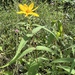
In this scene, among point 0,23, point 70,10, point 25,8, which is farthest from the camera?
point 70,10

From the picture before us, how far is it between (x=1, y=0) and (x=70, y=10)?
3.10ft

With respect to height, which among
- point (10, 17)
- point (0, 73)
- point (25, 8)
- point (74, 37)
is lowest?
point (0, 73)

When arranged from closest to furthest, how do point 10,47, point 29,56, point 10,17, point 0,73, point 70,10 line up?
point 0,73 → point 29,56 → point 10,47 → point 10,17 → point 70,10

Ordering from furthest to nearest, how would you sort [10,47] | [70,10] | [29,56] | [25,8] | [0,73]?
1. [70,10]
2. [10,47]
3. [29,56]
4. [0,73]
5. [25,8]

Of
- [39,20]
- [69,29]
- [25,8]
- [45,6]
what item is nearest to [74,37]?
[69,29]

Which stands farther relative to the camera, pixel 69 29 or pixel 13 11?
pixel 13 11

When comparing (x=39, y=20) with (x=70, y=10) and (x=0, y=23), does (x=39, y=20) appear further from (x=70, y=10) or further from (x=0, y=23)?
(x=70, y=10)

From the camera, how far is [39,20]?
275 cm

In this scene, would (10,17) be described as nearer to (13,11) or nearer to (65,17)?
(13,11)

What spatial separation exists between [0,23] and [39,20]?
1.39 feet

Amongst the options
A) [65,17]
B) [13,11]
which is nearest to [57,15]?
[65,17]

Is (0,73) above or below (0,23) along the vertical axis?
below

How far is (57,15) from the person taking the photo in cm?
292

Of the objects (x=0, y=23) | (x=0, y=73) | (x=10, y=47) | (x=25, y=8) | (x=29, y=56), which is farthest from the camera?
(x=0, y=23)
